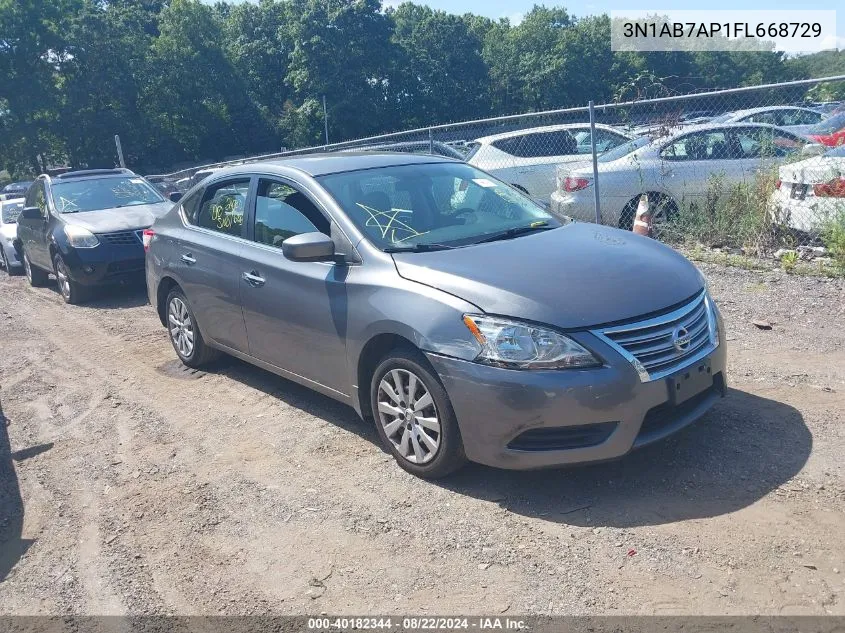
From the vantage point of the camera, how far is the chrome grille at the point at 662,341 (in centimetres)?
376

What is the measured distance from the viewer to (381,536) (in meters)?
3.80

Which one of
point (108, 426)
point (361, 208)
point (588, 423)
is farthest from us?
point (108, 426)

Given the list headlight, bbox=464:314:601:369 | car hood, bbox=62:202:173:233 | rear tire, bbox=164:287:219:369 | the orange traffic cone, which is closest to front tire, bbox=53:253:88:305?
car hood, bbox=62:202:173:233

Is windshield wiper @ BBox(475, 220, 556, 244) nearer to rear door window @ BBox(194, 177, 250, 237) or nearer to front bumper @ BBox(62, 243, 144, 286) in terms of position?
rear door window @ BBox(194, 177, 250, 237)

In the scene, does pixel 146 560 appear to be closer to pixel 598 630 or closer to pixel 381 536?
pixel 381 536

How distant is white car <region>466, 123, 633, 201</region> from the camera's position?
1163 cm

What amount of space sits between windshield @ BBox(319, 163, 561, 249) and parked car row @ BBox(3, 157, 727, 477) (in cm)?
1

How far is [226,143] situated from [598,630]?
55.0 meters

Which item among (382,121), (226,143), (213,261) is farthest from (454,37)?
(213,261)

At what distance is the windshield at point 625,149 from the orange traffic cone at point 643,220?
4.17 ft

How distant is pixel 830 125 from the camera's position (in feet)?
34.3

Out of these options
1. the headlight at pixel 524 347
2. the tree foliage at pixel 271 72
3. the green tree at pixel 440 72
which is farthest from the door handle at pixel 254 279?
the green tree at pixel 440 72

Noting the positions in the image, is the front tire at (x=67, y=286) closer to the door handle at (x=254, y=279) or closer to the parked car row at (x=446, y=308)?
the parked car row at (x=446, y=308)

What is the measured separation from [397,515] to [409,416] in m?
0.54
